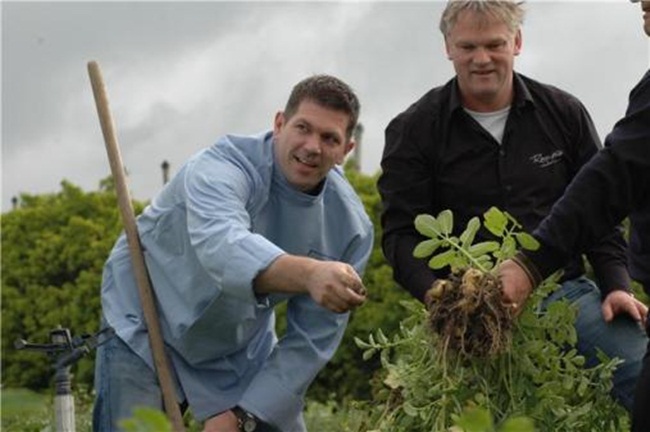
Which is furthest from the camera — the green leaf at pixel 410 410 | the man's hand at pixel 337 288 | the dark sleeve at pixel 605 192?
the green leaf at pixel 410 410

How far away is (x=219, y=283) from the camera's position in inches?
153

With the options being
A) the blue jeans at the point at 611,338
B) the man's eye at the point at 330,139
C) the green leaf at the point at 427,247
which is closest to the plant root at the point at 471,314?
the green leaf at the point at 427,247

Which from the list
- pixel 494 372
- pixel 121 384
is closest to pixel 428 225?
pixel 494 372

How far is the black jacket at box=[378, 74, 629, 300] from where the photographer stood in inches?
165

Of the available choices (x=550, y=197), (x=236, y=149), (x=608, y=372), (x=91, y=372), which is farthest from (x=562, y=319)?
(x=91, y=372)

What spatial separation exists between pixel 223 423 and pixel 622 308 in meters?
1.26

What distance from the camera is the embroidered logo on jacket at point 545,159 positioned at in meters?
4.25

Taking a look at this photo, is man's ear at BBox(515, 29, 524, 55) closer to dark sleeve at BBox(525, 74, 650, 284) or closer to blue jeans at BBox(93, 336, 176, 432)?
dark sleeve at BBox(525, 74, 650, 284)

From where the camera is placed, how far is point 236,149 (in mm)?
4352

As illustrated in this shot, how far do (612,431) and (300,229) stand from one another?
110cm

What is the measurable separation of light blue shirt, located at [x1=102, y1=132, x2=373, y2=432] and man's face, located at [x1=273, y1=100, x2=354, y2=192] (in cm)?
8

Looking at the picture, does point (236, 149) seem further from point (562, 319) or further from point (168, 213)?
point (562, 319)

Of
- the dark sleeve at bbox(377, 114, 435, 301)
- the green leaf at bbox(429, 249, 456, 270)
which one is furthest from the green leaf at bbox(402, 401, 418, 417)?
the dark sleeve at bbox(377, 114, 435, 301)

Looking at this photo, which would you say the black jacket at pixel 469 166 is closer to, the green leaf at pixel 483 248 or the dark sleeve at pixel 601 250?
the dark sleeve at pixel 601 250
